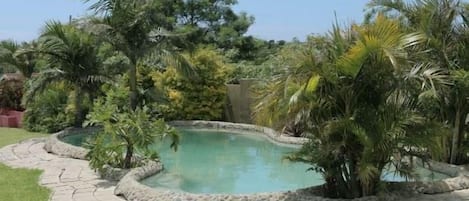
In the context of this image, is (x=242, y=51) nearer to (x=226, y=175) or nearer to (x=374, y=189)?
(x=226, y=175)

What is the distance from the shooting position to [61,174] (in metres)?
9.02

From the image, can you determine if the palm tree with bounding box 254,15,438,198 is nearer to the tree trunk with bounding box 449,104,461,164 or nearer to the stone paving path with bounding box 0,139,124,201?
the tree trunk with bounding box 449,104,461,164

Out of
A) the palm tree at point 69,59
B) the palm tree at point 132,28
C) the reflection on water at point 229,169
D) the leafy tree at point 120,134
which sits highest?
the palm tree at point 132,28

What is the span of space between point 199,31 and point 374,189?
70.0ft

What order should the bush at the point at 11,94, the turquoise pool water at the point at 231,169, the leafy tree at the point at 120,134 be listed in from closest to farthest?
the turquoise pool water at the point at 231,169 → the leafy tree at the point at 120,134 → the bush at the point at 11,94

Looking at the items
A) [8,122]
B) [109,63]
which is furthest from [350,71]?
[8,122]

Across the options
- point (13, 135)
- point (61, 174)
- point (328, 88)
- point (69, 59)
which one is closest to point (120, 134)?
point (61, 174)

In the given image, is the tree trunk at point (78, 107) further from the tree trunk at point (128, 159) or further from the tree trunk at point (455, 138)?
the tree trunk at point (455, 138)

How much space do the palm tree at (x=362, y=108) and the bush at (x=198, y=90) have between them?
1058 centimetres

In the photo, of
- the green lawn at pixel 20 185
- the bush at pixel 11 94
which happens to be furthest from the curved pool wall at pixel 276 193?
the bush at pixel 11 94

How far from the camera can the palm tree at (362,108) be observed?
6.46 m

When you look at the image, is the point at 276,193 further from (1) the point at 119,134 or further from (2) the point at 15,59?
(2) the point at 15,59

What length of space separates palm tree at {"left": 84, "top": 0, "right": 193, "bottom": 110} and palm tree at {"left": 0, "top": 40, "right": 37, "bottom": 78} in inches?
265

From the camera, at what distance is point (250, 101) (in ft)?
57.6
